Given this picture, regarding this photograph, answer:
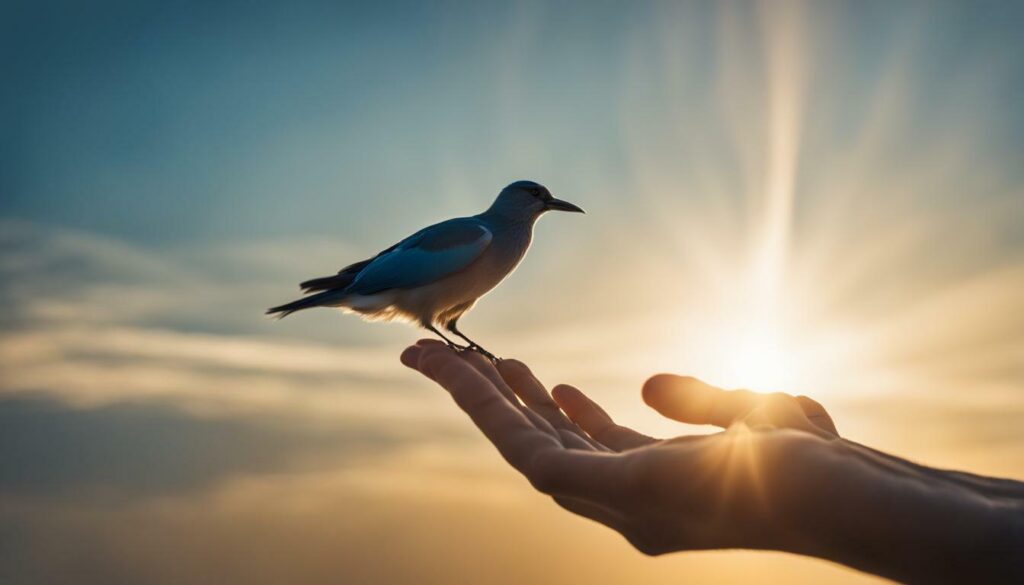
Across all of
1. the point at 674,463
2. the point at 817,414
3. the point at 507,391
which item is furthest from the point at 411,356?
the point at 674,463

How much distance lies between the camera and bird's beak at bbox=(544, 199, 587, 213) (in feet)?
36.3

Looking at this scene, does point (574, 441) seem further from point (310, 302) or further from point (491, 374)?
point (310, 302)

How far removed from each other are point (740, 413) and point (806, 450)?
152 cm

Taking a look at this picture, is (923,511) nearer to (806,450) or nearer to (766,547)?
(806,450)

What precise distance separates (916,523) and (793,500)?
0.54 m

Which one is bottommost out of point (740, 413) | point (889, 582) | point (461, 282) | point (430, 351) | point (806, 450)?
point (889, 582)

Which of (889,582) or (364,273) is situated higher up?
(364,273)

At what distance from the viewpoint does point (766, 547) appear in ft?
14.4

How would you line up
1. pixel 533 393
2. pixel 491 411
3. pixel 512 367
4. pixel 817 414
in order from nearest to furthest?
pixel 491 411, pixel 817 414, pixel 533 393, pixel 512 367

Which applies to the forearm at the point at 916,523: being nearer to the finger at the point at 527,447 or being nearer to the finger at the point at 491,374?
the finger at the point at 527,447

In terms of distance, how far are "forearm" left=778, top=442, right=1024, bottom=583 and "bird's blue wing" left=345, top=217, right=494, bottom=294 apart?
5.99m

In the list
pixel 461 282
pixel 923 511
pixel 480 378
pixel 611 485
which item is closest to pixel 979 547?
pixel 923 511

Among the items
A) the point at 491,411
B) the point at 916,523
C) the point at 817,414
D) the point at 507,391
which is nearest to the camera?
the point at 916,523

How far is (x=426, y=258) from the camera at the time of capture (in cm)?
952
